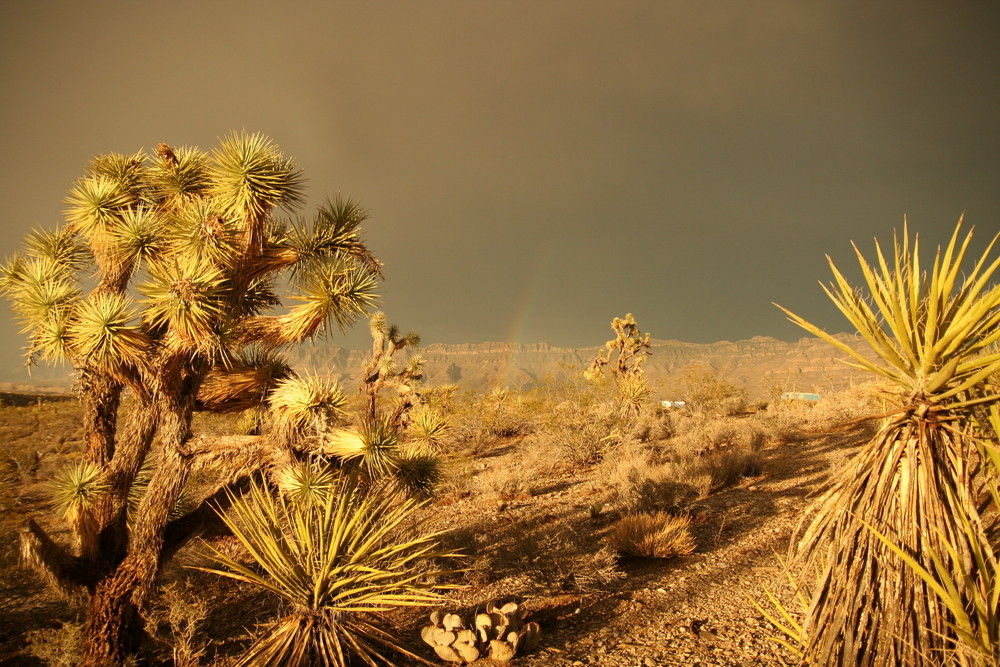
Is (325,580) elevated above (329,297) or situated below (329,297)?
below

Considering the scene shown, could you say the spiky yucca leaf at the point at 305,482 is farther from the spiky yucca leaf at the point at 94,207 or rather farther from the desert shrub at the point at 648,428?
the desert shrub at the point at 648,428

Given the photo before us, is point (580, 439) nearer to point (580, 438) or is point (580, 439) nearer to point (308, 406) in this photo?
point (580, 438)

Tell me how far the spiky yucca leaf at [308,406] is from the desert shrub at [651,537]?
14.3 ft

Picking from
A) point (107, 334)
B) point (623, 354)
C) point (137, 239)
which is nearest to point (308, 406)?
point (107, 334)

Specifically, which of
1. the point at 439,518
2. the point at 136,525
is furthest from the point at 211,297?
the point at 439,518

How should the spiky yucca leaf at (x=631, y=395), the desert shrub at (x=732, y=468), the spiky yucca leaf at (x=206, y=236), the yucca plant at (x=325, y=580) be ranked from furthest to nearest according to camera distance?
the spiky yucca leaf at (x=631, y=395), the desert shrub at (x=732, y=468), the spiky yucca leaf at (x=206, y=236), the yucca plant at (x=325, y=580)

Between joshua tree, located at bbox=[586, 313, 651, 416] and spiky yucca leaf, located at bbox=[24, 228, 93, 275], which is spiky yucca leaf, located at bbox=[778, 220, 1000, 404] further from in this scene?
joshua tree, located at bbox=[586, 313, 651, 416]

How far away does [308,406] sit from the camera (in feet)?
14.2

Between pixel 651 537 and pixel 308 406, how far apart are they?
16.5 feet

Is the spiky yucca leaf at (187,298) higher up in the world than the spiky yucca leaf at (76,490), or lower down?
higher up

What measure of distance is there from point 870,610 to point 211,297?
5.49 meters

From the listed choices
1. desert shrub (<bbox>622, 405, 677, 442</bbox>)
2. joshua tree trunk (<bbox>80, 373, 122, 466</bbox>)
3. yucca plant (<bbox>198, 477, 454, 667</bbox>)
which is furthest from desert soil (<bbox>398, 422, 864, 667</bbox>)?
desert shrub (<bbox>622, 405, 677, 442</bbox>)

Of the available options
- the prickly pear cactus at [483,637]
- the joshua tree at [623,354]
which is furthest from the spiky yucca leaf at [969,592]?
the joshua tree at [623,354]

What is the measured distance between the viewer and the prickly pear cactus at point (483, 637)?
13.6 ft
